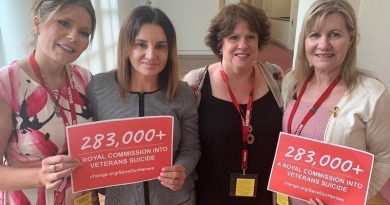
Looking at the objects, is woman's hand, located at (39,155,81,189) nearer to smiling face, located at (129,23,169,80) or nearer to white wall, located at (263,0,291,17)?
smiling face, located at (129,23,169,80)

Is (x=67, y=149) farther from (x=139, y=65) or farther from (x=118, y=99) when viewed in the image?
(x=139, y=65)

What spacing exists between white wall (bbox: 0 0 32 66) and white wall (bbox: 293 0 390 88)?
7.99 feet

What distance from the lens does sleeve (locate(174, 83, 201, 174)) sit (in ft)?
4.77

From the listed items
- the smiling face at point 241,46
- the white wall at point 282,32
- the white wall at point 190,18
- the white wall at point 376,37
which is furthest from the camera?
the white wall at point 282,32

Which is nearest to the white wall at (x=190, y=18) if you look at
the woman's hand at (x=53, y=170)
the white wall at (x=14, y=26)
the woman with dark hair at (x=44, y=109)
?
the white wall at (x=14, y=26)

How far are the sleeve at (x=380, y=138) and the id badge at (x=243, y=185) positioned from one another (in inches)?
22.2

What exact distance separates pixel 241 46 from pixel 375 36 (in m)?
2.48

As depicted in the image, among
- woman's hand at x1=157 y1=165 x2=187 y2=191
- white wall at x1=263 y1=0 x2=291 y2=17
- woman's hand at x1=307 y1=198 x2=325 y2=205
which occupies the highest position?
white wall at x1=263 y1=0 x2=291 y2=17

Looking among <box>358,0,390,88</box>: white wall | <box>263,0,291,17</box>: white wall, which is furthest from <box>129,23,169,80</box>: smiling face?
<box>263,0,291,17</box>: white wall

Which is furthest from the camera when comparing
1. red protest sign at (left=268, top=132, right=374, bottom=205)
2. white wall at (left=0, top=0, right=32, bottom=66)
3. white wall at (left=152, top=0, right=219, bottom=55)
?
white wall at (left=152, top=0, right=219, bottom=55)

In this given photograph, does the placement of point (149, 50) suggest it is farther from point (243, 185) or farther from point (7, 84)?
point (243, 185)

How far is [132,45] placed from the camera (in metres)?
1.38

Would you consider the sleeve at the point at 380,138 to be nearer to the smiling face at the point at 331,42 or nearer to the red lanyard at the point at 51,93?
the smiling face at the point at 331,42

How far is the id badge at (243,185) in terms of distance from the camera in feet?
5.58
